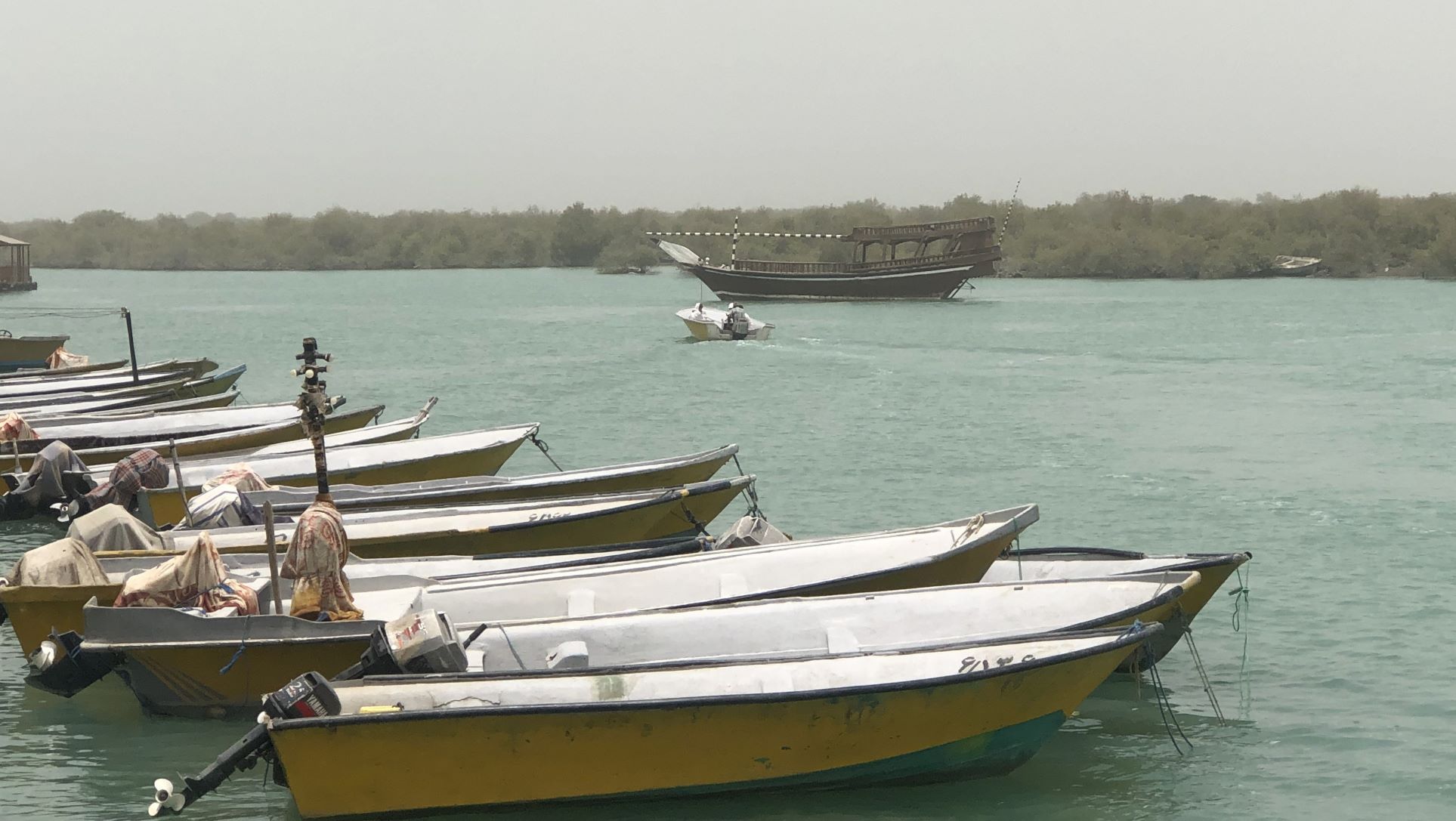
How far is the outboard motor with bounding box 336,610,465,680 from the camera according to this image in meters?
9.77

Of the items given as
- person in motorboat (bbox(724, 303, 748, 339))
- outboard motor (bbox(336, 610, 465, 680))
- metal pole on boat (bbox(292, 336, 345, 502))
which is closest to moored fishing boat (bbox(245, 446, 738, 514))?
metal pole on boat (bbox(292, 336, 345, 502))

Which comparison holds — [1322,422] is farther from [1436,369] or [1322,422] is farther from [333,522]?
[333,522]

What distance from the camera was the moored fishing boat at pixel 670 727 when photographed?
9102 millimetres

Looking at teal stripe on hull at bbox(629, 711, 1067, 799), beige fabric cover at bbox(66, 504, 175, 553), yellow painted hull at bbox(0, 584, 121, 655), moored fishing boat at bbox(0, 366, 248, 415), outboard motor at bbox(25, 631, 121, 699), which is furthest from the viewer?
moored fishing boat at bbox(0, 366, 248, 415)

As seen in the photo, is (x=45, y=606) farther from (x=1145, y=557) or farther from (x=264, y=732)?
(x=1145, y=557)

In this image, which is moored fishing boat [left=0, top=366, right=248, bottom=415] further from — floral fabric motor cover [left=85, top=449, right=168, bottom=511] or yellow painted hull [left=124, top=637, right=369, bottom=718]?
yellow painted hull [left=124, top=637, right=369, bottom=718]

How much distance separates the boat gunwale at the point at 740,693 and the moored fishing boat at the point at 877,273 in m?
68.3

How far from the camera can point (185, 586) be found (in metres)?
11.3

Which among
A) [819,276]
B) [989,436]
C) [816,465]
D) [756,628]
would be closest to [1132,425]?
[989,436]

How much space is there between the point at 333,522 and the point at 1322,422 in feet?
84.2

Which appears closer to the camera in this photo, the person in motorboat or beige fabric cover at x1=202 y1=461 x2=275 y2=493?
beige fabric cover at x1=202 y1=461 x2=275 y2=493

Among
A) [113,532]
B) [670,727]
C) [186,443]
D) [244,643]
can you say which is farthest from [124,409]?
[670,727]

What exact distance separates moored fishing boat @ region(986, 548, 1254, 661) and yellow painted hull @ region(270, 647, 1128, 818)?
8.18ft

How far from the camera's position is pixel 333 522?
10734 mm
